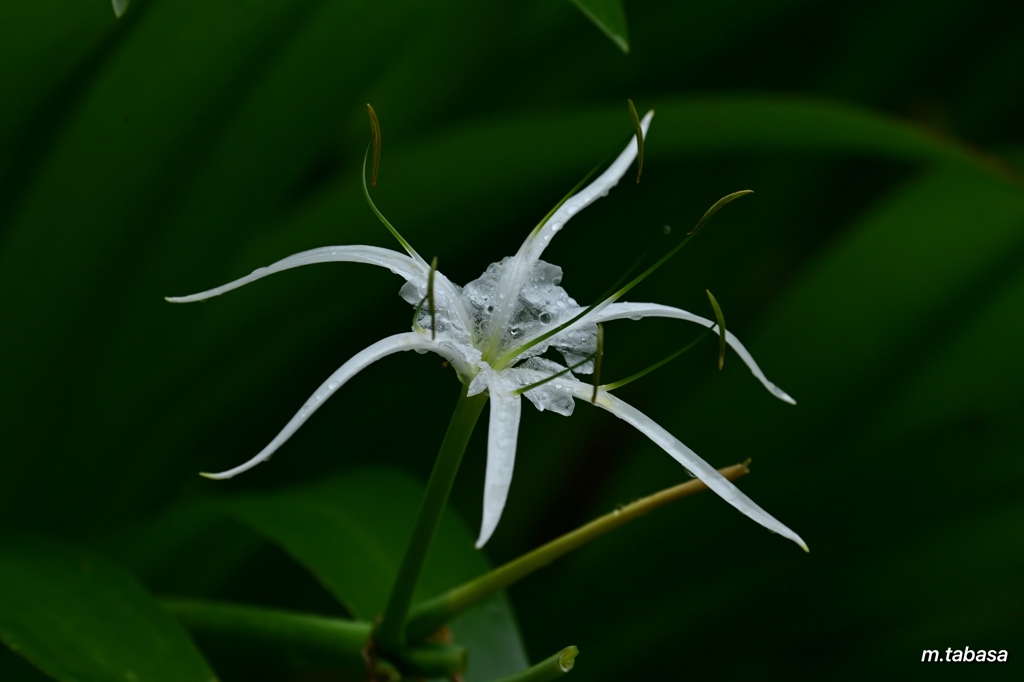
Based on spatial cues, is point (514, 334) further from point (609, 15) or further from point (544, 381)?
point (609, 15)

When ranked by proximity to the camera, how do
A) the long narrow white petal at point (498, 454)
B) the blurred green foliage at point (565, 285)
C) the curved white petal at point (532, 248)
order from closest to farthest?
the long narrow white petal at point (498, 454) < the curved white petal at point (532, 248) < the blurred green foliage at point (565, 285)

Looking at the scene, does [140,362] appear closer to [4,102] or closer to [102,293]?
[102,293]

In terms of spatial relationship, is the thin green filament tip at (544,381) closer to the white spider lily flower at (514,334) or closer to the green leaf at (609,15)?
the white spider lily flower at (514,334)

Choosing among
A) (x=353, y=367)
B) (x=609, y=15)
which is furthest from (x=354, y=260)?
(x=609, y=15)

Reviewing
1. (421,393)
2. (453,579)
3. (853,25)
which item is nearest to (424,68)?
(421,393)

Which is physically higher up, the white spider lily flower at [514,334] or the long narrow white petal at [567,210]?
the long narrow white petal at [567,210]

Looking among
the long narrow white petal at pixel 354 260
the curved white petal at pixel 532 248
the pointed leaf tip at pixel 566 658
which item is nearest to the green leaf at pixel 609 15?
the curved white petal at pixel 532 248
